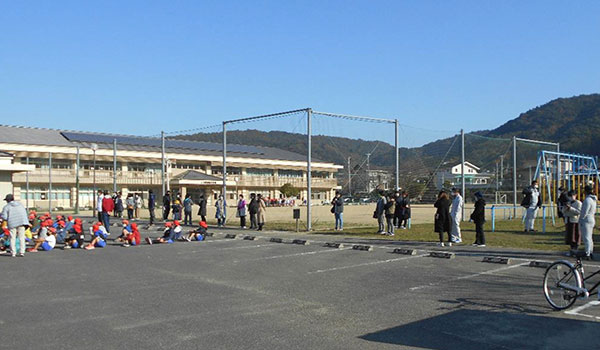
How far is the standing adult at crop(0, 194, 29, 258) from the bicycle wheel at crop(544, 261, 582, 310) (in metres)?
12.4

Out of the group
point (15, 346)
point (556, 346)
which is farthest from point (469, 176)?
point (15, 346)

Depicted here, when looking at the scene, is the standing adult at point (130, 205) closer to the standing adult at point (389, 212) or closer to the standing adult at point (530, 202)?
the standing adult at point (389, 212)

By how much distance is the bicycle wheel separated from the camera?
6.96m

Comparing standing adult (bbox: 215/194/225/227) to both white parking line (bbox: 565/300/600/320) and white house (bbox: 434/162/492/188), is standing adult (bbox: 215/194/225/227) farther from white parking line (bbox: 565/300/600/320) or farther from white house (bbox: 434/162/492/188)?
white parking line (bbox: 565/300/600/320)

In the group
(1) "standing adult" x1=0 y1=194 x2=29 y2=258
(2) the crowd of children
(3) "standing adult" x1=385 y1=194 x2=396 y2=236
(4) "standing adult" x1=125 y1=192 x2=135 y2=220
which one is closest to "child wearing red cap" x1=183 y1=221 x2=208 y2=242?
(2) the crowd of children

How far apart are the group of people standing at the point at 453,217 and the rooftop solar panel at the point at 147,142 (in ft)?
155

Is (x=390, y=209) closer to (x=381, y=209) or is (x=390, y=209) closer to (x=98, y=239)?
(x=381, y=209)

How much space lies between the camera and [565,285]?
704 centimetres

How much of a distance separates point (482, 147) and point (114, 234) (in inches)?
751

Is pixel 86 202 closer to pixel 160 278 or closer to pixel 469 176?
pixel 469 176

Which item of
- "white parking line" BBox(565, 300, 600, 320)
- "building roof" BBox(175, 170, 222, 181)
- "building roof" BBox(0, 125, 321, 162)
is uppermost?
"building roof" BBox(0, 125, 321, 162)

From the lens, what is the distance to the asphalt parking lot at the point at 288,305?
587cm

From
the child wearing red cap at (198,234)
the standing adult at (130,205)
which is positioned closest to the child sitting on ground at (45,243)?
the child wearing red cap at (198,234)

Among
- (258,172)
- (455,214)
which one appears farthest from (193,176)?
(455,214)
